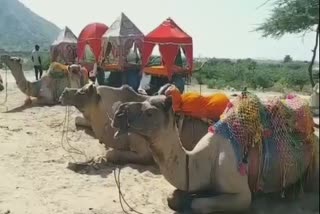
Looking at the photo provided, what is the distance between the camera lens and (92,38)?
17.5 metres

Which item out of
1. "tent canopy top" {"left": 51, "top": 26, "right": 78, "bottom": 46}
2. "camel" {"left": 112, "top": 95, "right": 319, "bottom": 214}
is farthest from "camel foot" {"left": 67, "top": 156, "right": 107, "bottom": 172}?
"tent canopy top" {"left": 51, "top": 26, "right": 78, "bottom": 46}

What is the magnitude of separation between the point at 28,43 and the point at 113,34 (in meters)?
120

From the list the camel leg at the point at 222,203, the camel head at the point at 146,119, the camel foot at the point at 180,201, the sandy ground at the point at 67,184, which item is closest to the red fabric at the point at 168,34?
the sandy ground at the point at 67,184

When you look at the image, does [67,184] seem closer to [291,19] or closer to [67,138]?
[67,138]

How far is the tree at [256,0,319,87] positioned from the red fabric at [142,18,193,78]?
112 inches

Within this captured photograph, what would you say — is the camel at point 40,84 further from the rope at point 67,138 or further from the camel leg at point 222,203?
the camel leg at point 222,203

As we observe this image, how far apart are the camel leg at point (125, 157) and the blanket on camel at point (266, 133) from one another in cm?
200

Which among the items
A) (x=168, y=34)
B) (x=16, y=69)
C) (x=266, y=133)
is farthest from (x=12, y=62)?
(x=266, y=133)

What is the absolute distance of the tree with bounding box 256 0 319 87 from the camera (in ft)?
30.7

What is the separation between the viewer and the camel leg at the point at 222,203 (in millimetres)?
4703

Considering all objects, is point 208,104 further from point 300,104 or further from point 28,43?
point 28,43

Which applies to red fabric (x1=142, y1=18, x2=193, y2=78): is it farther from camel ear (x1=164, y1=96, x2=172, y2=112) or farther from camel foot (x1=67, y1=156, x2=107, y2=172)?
camel ear (x1=164, y1=96, x2=172, y2=112)

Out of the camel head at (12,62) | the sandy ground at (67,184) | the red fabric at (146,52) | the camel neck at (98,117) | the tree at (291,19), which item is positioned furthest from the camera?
the red fabric at (146,52)

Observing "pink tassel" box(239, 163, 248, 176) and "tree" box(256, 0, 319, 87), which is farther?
"tree" box(256, 0, 319, 87)
